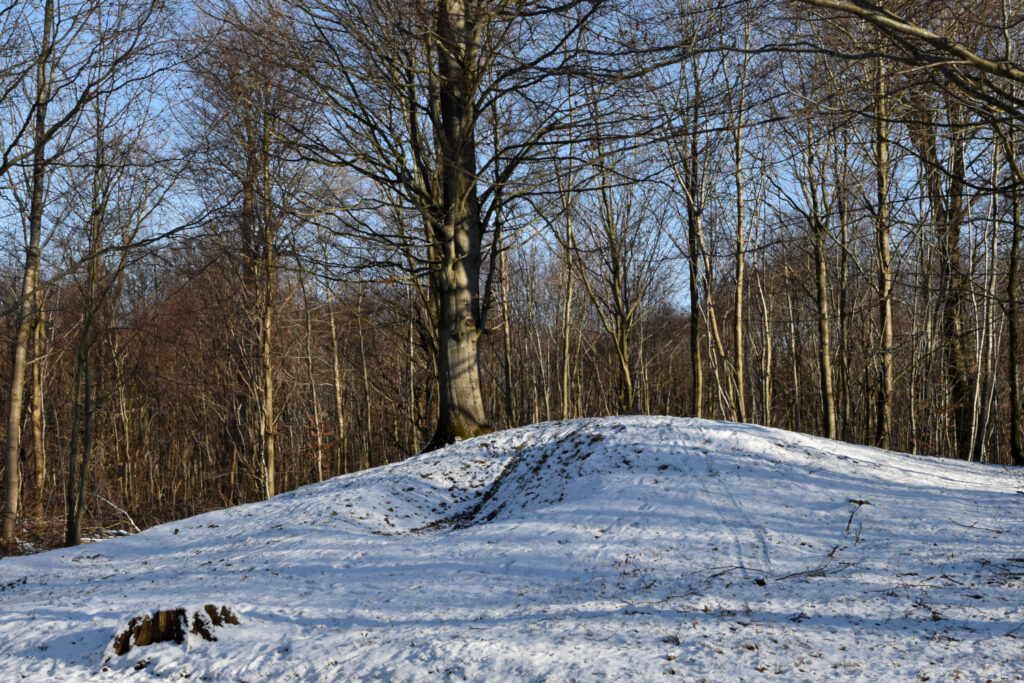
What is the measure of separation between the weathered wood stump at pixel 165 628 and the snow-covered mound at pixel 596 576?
0.36 ft

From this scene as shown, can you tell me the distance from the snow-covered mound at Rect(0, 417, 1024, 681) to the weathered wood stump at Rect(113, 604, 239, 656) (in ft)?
0.36

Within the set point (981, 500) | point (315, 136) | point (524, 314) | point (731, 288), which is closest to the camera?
point (981, 500)

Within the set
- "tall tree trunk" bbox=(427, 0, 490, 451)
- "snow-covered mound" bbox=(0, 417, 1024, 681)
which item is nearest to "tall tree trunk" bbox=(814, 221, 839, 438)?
"snow-covered mound" bbox=(0, 417, 1024, 681)

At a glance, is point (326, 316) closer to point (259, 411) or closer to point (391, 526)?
point (259, 411)

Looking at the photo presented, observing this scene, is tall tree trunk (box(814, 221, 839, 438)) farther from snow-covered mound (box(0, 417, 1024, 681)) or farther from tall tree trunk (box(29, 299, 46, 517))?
tall tree trunk (box(29, 299, 46, 517))

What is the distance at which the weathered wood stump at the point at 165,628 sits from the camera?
16.4ft

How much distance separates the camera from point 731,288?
90.6 feet

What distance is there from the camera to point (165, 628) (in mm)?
5062

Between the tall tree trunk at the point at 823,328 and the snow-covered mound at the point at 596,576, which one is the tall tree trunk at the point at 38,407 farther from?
the tall tree trunk at the point at 823,328

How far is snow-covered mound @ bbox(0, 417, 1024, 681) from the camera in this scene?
14.4 ft

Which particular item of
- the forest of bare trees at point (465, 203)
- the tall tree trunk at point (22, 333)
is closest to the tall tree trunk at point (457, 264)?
the forest of bare trees at point (465, 203)

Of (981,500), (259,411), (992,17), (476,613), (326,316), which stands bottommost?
(476,613)

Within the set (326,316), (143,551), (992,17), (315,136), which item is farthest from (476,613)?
(326,316)

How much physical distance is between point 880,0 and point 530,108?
6679 mm
